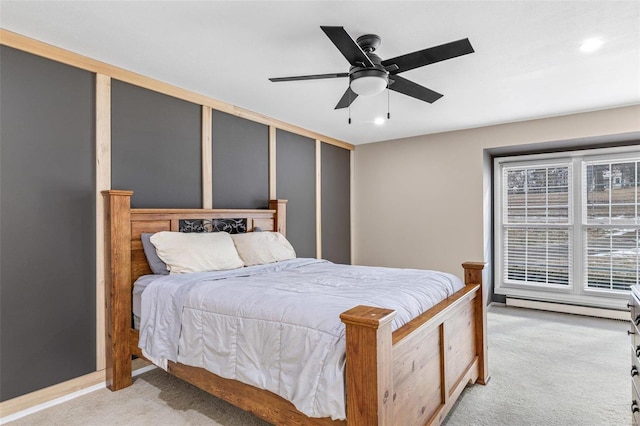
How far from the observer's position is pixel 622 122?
3971 millimetres

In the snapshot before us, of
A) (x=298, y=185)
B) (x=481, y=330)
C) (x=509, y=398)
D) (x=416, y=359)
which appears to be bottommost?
(x=509, y=398)

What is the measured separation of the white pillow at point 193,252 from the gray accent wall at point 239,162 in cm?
77

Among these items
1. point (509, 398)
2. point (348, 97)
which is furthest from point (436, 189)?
point (509, 398)

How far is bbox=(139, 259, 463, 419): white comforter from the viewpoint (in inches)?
63.7

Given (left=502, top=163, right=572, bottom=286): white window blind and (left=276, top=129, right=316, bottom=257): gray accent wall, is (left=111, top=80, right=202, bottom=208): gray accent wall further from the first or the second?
(left=502, top=163, right=572, bottom=286): white window blind

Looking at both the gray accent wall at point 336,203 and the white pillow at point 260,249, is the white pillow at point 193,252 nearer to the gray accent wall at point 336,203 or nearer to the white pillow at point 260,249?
the white pillow at point 260,249

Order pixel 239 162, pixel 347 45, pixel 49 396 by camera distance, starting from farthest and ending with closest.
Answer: pixel 239 162 → pixel 49 396 → pixel 347 45

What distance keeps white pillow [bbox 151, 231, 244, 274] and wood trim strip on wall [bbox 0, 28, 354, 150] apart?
133 centimetres

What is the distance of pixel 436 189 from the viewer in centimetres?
519

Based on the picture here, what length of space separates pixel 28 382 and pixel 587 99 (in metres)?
5.45

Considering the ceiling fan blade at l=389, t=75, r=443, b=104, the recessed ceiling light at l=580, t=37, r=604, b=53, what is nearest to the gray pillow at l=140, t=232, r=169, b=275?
the ceiling fan blade at l=389, t=75, r=443, b=104

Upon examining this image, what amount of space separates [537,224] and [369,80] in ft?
13.0

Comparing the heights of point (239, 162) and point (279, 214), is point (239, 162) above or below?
above

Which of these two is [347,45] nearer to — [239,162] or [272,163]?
[239,162]
